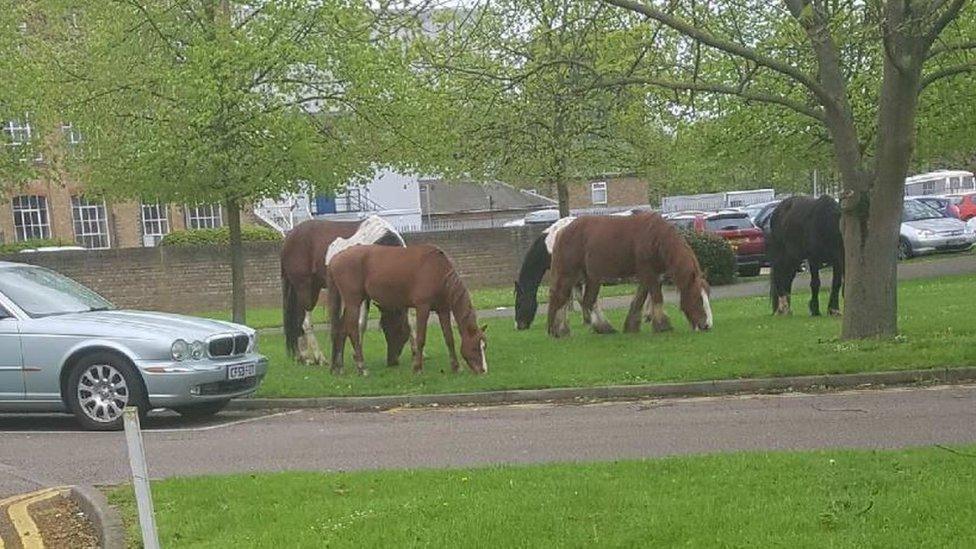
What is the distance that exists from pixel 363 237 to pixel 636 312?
15.4 ft

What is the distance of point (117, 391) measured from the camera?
1162 centimetres

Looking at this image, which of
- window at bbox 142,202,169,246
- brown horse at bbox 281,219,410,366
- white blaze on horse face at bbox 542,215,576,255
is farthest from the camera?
window at bbox 142,202,169,246

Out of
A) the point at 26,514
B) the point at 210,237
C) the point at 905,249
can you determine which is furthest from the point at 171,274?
the point at 26,514

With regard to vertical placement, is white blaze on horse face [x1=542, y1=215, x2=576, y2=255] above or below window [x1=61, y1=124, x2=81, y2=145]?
below

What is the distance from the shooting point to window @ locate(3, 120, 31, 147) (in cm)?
2922

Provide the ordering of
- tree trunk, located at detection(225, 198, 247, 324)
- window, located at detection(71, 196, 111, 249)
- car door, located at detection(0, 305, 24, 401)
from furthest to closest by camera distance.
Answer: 1. window, located at detection(71, 196, 111, 249)
2. tree trunk, located at detection(225, 198, 247, 324)
3. car door, located at detection(0, 305, 24, 401)

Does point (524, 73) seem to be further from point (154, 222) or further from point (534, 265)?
point (154, 222)

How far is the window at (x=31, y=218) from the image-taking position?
45094 mm

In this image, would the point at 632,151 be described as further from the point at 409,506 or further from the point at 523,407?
the point at 409,506

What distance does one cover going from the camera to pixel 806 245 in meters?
18.1

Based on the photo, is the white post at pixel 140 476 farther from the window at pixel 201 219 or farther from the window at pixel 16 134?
the window at pixel 201 219

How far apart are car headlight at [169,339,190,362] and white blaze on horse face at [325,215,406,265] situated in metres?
4.25

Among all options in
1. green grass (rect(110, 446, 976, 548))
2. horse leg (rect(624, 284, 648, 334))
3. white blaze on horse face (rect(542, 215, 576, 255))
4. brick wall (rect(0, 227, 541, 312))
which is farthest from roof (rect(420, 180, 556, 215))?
green grass (rect(110, 446, 976, 548))

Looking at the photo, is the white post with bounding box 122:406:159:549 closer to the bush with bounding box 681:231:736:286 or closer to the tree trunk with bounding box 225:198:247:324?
the tree trunk with bounding box 225:198:247:324
